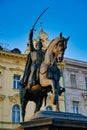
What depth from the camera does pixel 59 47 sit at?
7.95 metres

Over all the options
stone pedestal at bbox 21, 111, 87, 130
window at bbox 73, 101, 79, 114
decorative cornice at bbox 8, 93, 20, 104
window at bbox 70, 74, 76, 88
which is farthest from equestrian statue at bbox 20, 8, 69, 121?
window at bbox 70, 74, 76, 88

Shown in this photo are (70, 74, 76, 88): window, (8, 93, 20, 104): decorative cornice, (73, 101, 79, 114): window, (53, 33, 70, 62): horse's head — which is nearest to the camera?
(53, 33, 70, 62): horse's head

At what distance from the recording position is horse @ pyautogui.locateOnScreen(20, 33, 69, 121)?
7.60 meters

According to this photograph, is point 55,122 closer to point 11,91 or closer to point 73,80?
point 11,91

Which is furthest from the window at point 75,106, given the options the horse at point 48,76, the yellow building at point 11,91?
the horse at point 48,76

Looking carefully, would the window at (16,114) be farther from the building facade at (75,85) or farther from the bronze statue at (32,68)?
the bronze statue at (32,68)

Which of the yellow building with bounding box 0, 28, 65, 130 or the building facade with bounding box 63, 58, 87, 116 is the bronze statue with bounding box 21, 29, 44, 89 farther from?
the building facade with bounding box 63, 58, 87, 116

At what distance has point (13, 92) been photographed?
90.2ft

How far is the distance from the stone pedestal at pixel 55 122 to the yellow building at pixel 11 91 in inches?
767

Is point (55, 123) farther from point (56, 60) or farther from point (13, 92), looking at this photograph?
point (13, 92)

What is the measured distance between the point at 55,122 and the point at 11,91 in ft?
71.9

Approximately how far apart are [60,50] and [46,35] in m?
24.8

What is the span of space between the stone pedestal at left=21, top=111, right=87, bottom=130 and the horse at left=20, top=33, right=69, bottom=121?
118 cm

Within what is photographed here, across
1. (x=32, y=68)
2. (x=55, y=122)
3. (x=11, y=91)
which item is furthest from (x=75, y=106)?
(x=55, y=122)
